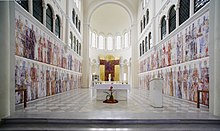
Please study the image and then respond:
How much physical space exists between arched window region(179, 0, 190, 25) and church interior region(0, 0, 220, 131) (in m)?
0.04

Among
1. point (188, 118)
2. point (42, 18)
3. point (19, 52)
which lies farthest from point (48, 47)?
point (188, 118)

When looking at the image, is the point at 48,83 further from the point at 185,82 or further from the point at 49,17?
the point at 185,82

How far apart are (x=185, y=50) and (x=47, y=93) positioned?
29.2 feet

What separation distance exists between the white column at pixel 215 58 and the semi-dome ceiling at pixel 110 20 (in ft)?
85.4


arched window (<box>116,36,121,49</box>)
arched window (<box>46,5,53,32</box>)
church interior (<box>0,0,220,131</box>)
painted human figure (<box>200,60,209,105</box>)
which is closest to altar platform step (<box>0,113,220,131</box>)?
church interior (<box>0,0,220,131</box>)

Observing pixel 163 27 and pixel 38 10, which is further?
pixel 163 27

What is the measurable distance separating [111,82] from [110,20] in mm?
23748

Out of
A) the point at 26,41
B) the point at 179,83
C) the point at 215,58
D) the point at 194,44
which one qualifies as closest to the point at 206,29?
the point at 194,44

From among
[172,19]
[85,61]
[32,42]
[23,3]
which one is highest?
[172,19]

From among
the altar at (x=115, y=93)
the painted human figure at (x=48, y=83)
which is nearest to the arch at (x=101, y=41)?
the painted human figure at (x=48, y=83)

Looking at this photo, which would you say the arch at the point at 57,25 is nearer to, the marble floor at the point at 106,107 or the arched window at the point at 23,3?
the arched window at the point at 23,3

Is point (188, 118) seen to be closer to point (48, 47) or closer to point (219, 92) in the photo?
point (219, 92)

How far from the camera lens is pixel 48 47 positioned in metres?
11.6

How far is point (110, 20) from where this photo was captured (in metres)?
33.9
